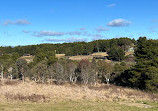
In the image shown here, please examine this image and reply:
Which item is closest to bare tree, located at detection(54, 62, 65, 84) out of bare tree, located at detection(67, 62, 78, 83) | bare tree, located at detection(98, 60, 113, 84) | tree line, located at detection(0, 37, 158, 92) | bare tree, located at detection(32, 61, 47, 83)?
tree line, located at detection(0, 37, 158, 92)

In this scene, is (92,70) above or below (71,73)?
above

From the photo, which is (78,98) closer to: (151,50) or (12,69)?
(151,50)

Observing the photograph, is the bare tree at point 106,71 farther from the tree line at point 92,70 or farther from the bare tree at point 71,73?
the bare tree at point 71,73

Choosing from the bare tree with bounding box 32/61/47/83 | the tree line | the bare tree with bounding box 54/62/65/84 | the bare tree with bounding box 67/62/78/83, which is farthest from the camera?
the bare tree with bounding box 67/62/78/83

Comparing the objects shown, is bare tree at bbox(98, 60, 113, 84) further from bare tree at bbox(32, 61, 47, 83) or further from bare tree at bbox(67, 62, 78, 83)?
bare tree at bbox(32, 61, 47, 83)

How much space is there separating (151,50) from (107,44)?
133 m

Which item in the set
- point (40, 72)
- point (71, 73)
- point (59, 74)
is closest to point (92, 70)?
point (71, 73)

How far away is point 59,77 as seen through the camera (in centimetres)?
5631

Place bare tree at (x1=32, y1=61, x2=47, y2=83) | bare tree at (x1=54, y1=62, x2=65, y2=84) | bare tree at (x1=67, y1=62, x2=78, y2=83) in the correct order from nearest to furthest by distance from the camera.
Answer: bare tree at (x1=54, y1=62, x2=65, y2=84)
bare tree at (x1=32, y1=61, x2=47, y2=83)
bare tree at (x1=67, y1=62, x2=78, y2=83)

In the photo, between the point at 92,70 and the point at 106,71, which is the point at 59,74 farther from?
the point at 106,71

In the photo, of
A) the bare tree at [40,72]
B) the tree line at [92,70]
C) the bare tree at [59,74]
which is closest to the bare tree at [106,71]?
the tree line at [92,70]

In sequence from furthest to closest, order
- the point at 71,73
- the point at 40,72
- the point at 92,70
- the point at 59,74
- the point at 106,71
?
the point at 106,71 < the point at 71,73 < the point at 92,70 < the point at 40,72 < the point at 59,74

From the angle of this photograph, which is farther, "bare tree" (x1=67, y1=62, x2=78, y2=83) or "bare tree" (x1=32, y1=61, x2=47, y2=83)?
"bare tree" (x1=67, y1=62, x2=78, y2=83)

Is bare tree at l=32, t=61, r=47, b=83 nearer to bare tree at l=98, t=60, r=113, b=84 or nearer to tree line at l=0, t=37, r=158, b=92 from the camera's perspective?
tree line at l=0, t=37, r=158, b=92
